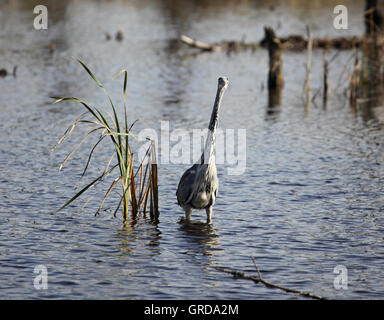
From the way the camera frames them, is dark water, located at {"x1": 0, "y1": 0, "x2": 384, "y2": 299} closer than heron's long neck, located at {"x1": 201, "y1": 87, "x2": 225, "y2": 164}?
Yes

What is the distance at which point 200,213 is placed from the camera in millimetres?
12703

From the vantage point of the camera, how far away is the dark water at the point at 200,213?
31.1ft

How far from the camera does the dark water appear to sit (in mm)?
9492

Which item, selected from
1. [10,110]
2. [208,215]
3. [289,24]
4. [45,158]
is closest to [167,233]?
[208,215]

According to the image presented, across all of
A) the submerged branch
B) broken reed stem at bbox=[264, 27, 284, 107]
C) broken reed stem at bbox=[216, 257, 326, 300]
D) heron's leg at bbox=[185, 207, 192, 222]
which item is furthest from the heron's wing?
the submerged branch

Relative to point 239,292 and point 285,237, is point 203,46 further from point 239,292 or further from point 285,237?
point 239,292

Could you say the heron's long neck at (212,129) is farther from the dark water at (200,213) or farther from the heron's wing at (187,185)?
the dark water at (200,213)

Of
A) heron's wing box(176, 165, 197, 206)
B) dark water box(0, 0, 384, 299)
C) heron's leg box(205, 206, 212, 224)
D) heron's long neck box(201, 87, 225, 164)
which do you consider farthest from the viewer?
heron's leg box(205, 206, 212, 224)

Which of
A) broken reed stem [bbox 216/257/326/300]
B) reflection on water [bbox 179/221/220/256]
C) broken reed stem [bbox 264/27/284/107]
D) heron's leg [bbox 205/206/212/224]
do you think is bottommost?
broken reed stem [bbox 216/257/326/300]

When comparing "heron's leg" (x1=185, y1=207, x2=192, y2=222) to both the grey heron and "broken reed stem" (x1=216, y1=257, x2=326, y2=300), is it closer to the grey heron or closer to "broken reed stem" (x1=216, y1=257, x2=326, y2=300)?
the grey heron

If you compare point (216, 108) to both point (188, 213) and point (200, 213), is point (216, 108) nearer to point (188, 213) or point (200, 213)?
point (188, 213)

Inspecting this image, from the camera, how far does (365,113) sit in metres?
22.2

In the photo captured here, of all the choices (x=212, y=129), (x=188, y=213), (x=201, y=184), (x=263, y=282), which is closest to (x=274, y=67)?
(x=188, y=213)

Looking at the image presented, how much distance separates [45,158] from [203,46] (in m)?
19.6
